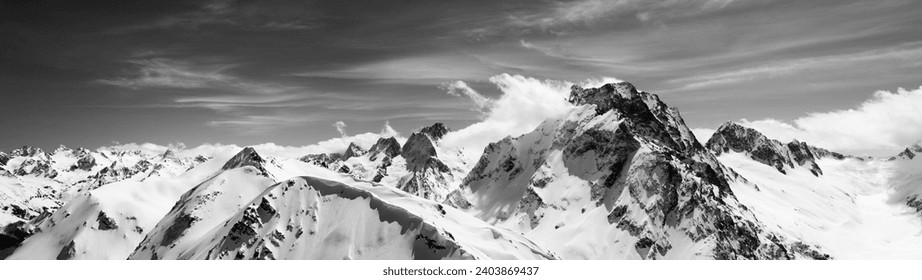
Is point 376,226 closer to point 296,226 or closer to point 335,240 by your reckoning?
point 335,240

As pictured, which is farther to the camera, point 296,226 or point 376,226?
point 296,226

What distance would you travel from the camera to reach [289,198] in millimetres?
162125

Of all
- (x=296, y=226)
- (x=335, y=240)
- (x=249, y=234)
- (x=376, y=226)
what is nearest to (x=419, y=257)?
(x=376, y=226)

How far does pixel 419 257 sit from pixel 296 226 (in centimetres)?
5399

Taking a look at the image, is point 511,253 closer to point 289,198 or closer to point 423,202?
point 423,202

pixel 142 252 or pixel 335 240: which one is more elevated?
pixel 335 240

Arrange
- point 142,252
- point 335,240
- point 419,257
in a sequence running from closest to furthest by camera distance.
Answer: point 419,257 → point 335,240 → point 142,252

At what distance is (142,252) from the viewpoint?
194375 millimetres

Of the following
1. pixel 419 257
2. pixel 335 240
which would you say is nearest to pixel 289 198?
pixel 335 240

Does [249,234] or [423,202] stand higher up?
[423,202]
